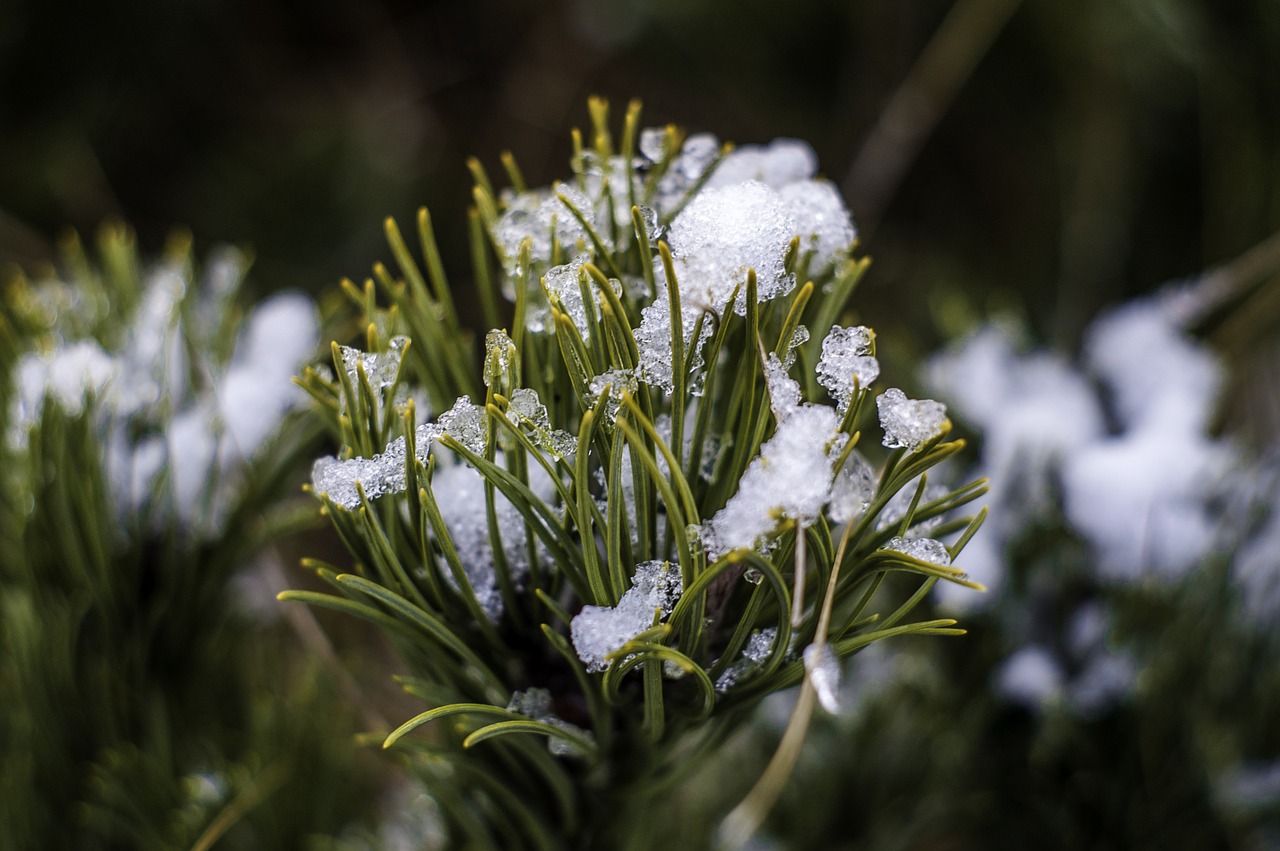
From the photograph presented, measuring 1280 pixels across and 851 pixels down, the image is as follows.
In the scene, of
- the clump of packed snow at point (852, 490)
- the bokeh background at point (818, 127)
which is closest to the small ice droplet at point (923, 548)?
the clump of packed snow at point (852, 490)

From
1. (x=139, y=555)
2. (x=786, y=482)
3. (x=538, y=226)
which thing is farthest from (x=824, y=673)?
(x=139, y=555)

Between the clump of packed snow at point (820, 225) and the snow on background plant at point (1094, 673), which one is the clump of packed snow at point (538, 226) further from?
the snow on background plant at point (1094, 673)

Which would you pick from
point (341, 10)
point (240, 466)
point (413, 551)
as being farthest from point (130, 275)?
point (341, 10)

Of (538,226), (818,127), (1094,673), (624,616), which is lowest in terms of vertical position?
(1094,673)

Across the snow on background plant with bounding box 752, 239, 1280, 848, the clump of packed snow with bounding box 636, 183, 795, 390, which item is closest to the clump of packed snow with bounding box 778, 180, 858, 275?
the clump of packed snow with bounding box 636, 183, 795, 390

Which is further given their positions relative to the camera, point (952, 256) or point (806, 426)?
point (952, 256)

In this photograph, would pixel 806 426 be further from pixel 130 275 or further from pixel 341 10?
pixel 341 10

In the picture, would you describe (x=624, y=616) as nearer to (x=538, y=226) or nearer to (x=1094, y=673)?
(x=538, y=226)
